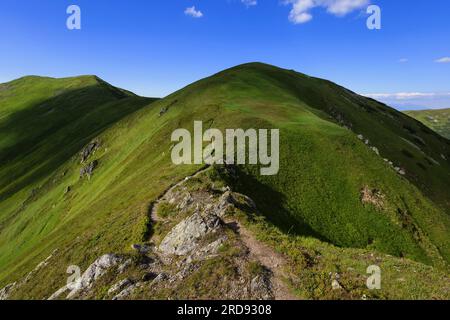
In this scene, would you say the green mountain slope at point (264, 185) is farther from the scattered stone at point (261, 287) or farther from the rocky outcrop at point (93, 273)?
the scattered stone at point (261, 287)

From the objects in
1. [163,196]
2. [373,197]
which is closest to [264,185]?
[163,196]

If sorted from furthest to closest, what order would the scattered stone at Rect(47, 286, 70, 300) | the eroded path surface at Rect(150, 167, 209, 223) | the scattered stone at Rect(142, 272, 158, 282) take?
the eroded path surface at Rect(150, 167, 209, 223) < the scattered stone at Rect(47, 286, 70, 300) < the scattered stone at Rect(142, 272, 158, 282)

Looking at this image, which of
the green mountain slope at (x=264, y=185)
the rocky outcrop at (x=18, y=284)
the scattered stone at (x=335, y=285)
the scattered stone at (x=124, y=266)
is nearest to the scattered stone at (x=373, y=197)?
the green mountain slope at (x=264, y=185)

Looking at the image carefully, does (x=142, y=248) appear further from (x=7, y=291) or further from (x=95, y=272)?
(x=7, y=291)

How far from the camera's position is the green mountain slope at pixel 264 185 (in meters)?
41.2

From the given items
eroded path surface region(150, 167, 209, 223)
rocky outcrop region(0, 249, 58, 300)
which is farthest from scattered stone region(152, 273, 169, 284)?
rocky outcrop region(0, 249, 58, 300)

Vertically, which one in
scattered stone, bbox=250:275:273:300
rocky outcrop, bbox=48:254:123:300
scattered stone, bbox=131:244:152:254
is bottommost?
rocky outcrop, bbox=48:254:123:300

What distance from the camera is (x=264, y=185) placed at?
45531 mm

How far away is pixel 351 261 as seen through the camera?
24719 mm

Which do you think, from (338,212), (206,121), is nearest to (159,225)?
(338,212)

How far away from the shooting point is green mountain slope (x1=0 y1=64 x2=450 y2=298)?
41219 mm

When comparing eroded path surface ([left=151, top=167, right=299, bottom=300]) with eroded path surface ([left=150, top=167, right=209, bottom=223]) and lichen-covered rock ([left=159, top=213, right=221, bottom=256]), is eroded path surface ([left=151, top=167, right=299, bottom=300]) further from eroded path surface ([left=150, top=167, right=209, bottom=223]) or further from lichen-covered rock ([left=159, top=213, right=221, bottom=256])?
eroded path surface ([left=150, top=167, right=209, bottom=223])
